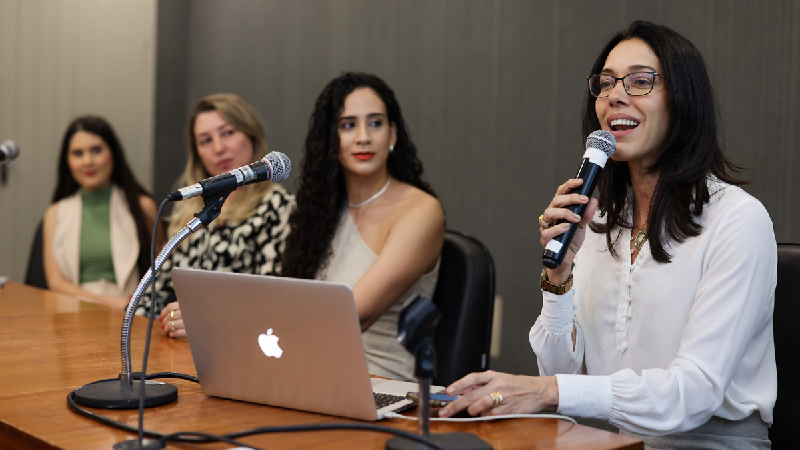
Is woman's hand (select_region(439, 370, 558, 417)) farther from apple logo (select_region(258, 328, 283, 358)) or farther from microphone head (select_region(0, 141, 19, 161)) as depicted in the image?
microphone head (select_region(0, 141, 19, 161))

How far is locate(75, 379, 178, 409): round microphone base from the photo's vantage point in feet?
4.10

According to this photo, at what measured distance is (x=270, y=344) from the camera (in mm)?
1225

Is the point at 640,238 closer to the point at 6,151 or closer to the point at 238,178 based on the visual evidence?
the point at 238,178

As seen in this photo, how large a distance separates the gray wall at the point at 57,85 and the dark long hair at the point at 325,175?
104 inches

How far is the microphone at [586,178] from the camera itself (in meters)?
1.32

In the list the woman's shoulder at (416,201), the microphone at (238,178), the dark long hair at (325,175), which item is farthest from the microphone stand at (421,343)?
the dark long hair at (325,175)

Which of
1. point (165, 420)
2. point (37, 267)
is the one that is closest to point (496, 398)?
point (165, 420)

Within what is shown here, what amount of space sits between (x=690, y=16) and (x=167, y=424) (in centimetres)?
195

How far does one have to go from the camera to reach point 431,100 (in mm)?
3199

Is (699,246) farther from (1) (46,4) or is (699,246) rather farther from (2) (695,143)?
(1) (46,4)

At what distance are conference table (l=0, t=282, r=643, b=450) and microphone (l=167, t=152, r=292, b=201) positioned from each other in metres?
0.35

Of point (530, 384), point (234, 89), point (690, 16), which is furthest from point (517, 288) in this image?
point (234, 89)

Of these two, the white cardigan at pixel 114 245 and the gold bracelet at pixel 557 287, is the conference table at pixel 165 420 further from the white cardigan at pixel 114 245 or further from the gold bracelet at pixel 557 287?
the white cardigan at pixel 114 245

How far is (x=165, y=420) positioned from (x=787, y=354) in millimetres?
1197
